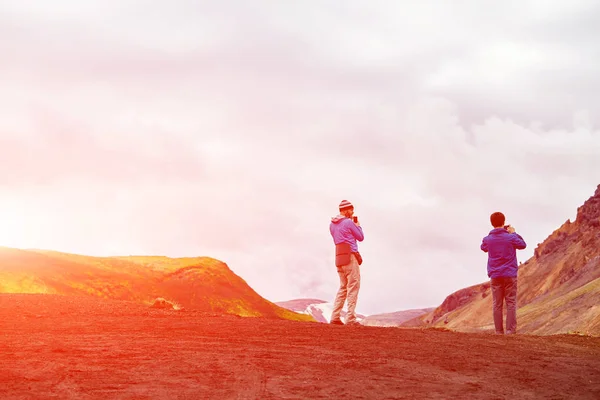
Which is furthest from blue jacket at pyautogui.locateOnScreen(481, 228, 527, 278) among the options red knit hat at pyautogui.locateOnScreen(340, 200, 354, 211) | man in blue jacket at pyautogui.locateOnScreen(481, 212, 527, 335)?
red knit hat at pyautogui.locateOnScreen(340, 200, 354, 211)

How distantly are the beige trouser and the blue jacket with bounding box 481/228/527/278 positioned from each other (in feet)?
11.2

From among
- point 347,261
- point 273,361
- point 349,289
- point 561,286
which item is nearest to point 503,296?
point 349,289

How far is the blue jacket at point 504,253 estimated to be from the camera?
53.3ft

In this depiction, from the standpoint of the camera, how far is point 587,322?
63.8 ft

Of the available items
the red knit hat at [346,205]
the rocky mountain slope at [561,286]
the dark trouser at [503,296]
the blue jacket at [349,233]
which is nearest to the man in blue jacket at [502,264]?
the dark trouser at [503,296]

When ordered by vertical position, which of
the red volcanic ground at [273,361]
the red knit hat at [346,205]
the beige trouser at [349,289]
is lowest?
the red volcanic ground at [273,361]

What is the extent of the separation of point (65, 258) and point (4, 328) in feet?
59.2

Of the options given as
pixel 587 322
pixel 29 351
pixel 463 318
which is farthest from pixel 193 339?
pixel 463 318

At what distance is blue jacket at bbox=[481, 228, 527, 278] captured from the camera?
53.3 feet

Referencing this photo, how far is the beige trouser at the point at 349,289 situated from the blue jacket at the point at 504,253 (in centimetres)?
340

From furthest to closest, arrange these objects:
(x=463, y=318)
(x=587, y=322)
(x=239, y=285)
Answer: (x=463, y=318) → (x=239, y=285) → (x=587, y=322)

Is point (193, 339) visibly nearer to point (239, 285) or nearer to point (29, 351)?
point (29, 351)

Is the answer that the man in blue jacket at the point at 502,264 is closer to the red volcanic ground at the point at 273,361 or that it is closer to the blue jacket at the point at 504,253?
the blue jacket at the point at 504,253

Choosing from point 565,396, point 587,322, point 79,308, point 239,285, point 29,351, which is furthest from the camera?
point 239,285
